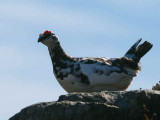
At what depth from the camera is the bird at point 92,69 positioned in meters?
8.91

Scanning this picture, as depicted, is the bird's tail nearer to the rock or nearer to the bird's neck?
the bird's neck

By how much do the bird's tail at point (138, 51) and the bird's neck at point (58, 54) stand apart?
121cm

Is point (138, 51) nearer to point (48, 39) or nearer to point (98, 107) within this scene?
point (48, 39)

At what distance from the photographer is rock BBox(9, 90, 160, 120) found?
7084 millimetres

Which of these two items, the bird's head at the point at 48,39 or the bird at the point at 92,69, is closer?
the bird at the point at 92,69

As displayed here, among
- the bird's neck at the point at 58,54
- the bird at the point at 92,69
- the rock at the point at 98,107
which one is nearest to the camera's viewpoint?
the rock at the point at 98,107

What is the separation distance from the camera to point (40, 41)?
31.5 feet

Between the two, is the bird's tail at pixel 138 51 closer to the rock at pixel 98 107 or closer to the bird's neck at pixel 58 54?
the bird's neck at pixel 58 54

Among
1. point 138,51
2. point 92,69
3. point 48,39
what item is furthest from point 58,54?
point 138,51

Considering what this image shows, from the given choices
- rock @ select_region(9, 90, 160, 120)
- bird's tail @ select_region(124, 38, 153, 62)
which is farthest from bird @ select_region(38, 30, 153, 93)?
rock @ select_region(9, 90, 160, 120)

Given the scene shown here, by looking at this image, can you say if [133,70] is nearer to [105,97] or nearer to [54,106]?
[105,97]

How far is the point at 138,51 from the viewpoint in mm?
9672

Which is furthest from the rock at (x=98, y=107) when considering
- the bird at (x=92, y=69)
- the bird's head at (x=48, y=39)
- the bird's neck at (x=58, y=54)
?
the bird's head at (x=48, y=39)

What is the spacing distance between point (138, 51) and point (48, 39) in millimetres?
1798
